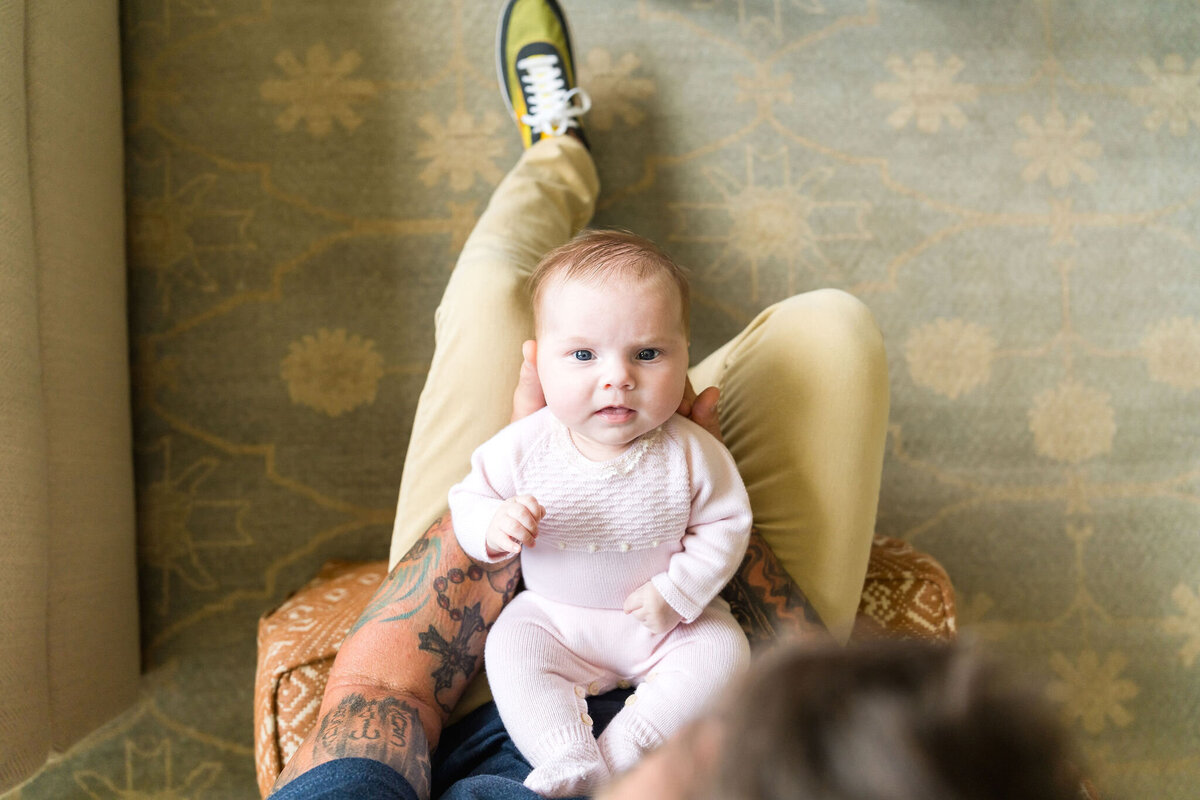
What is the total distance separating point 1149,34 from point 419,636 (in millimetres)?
1664

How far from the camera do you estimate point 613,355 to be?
30.7 inches

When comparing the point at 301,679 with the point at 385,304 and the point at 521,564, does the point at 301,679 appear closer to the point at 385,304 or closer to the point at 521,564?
the point at 521,564

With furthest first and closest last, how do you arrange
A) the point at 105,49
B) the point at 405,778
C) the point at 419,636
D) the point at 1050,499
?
the point at 1050,499, the point at 105,49, the point at 419,636, the point at 405,778

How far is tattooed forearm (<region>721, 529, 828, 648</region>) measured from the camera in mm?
909

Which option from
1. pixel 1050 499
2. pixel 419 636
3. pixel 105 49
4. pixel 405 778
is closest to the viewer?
pixel 405 778

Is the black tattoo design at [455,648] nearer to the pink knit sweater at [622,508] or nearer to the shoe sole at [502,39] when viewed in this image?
the pink knit sweater at [622,508]

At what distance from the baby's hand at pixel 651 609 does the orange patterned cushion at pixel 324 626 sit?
0.30m

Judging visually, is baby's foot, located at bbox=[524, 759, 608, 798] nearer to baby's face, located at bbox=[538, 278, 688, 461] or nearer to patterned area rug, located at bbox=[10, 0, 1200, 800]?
baby's face, located at bbox=[538, 278, 688, 461]

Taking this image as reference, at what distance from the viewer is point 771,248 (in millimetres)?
1424

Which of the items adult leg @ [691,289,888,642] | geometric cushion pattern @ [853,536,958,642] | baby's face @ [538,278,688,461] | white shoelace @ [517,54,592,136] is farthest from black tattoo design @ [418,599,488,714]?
white shoelace @ [517,54,592,136]

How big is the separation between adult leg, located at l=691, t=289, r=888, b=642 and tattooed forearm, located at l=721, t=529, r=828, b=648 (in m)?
0.03

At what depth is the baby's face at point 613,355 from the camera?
0.78m

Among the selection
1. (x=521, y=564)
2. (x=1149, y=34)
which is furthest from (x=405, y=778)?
(x=1149, y=34)

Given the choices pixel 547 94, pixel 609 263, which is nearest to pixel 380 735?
pixel 609 263
